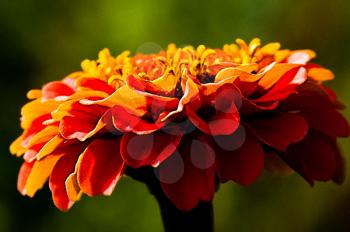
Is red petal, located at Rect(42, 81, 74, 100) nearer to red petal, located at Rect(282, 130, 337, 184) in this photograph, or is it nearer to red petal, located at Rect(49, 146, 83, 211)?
red petal, located at Rect(49, 146, 83, 211)

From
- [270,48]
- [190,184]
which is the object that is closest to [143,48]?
[270,48]

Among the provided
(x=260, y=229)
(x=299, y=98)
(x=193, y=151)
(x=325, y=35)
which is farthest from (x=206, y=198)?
(x=325, y=35)

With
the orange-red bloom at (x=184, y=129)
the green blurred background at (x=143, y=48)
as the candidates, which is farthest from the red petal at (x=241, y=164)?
the green blurred background at (x=143, y=48)

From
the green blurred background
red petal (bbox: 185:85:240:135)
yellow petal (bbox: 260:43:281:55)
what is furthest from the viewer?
the green blurred background

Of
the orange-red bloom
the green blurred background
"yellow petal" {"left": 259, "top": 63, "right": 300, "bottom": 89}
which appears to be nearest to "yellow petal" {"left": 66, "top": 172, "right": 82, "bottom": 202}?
the orange-red bloom

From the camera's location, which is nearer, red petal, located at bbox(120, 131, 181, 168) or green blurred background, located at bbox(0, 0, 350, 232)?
red petal, located at bbox(120, 131, 181, 168)

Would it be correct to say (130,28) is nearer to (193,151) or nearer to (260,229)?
(260,229)

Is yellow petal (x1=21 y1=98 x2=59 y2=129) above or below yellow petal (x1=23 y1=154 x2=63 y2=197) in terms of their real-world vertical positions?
above
